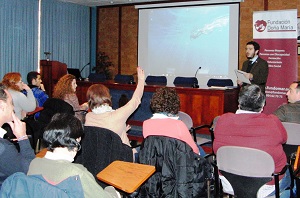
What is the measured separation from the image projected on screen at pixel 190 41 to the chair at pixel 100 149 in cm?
685

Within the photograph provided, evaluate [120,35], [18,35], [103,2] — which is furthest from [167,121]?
[120,35]

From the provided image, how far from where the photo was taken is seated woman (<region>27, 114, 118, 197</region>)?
1787mm

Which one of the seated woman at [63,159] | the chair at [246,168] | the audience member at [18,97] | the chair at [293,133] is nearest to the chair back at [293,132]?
the chair at [293,133]

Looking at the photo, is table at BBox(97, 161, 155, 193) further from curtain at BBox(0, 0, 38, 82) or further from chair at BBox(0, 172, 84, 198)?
curtain at BBox(0, 0, 38, 82)

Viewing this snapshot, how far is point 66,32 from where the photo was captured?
11.6 m

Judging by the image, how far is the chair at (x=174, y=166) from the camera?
298 cm

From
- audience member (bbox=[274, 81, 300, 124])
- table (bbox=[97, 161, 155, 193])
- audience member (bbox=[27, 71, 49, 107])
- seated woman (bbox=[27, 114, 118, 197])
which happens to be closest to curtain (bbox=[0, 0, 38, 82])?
audience member (bbox=[27, 71, 49, 107])

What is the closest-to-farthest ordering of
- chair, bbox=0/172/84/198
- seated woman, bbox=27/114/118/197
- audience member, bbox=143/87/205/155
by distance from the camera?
chair, bbox=0/172/84/198
seated woman, bbox=27/114/118/197
audience member, bbox=143/87/205/155

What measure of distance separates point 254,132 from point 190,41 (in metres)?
7.53

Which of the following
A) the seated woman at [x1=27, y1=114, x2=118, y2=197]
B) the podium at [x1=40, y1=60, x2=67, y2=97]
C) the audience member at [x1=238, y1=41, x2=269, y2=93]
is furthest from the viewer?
the podium at [x1=40, y1=60, x2=67, y2=97]

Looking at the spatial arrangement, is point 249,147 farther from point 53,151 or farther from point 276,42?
point 276,42

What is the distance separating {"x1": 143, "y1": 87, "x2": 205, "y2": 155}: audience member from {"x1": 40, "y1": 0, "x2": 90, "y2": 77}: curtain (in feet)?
26.9

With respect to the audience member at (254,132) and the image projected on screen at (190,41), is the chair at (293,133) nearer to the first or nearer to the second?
the audience member at (254,132)

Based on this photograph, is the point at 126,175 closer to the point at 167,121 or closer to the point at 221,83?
the point at 167,121
